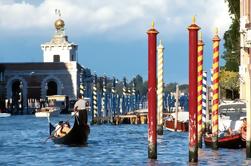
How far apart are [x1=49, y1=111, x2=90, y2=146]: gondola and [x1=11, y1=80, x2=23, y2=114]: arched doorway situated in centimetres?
9577

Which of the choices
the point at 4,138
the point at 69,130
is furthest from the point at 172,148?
the point at 4,138

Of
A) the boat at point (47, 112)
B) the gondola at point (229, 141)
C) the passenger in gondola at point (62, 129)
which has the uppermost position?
the boat at point (47, 112)

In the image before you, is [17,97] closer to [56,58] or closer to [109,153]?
[56,58]

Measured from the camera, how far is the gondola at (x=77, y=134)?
152ft

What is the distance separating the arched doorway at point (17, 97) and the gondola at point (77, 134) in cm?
9577

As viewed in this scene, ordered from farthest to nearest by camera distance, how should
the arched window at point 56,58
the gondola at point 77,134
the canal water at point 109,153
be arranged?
the arched window at point 56,58 → the gondola at point 77,134 → the canal water at point 109,153

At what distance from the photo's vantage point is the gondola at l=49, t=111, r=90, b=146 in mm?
46219

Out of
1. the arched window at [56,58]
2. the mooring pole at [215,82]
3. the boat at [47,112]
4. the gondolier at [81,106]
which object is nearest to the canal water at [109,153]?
the mooring pole at [215,82]

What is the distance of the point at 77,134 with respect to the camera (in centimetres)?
4734

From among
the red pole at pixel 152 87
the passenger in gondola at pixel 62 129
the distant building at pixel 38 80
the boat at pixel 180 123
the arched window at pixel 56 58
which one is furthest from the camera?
the arched window at pixel 56 58

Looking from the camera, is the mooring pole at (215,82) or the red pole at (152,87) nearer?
the red pole at (152,87)

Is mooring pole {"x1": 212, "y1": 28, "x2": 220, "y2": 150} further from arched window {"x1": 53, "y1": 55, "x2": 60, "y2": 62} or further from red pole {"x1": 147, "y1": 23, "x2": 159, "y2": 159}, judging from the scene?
arched window {"x1": 53, "y1": 55, "x2": 60, "y2": 62}

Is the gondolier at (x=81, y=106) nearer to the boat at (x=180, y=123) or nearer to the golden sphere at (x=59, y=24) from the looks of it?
the boat at (x=180, y=123)

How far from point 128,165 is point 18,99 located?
382ft
